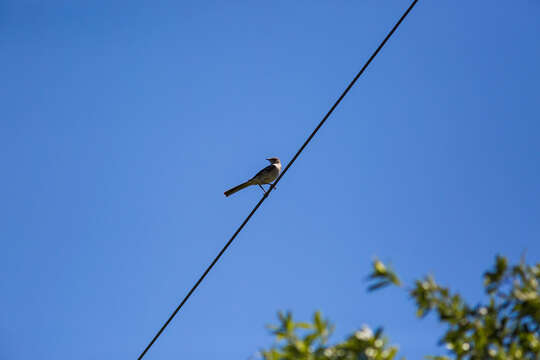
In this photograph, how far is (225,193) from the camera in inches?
502

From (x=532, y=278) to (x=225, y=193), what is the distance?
9196mm

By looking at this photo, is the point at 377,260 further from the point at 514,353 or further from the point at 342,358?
the point at 514,353

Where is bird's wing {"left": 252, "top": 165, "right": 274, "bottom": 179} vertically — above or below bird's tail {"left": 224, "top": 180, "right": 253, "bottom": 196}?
above

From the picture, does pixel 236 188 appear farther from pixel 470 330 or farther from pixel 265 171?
pixel 470 330

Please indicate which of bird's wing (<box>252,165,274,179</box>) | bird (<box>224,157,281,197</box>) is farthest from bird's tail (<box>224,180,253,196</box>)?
bird's wing (<box>252,165,274,179</box>)

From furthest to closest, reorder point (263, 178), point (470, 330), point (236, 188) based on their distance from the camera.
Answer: point (263, 178)
point (236, 188)
point (470, 330)

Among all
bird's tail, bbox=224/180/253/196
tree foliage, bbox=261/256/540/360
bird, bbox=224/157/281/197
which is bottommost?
tree foliage, bbox=261/256/540/360

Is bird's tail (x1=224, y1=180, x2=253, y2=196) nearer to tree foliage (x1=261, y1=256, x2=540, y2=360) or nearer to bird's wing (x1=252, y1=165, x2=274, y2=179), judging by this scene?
bird's wing (x1=252, y1=165, x2=274, y2=179)

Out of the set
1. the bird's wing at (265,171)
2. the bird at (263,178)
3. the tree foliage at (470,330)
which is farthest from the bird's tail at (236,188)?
the tree foliage at (470,330)

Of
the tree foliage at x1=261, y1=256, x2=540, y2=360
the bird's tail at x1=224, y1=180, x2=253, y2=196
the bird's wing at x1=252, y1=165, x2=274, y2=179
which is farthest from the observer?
the bird's wing at x1=252, y1=165, x2=274, y2=179

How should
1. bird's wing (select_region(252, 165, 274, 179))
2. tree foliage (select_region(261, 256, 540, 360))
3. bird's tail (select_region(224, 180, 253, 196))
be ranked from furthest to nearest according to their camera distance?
bird's wing (select_region(252, 165, 274, 179)) < bird's tail (select_region(224, 180, 253, 196)) < tree foliage (select_region(261, 256, 540, 360))

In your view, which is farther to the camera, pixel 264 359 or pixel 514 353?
pixel 264 359

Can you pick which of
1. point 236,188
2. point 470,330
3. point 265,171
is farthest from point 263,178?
point 470,330

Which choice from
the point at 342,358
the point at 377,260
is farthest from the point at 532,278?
the point at 342,358
